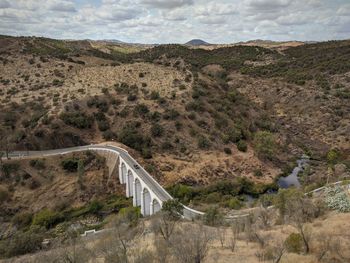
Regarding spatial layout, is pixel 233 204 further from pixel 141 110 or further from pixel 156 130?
pixel 141 110

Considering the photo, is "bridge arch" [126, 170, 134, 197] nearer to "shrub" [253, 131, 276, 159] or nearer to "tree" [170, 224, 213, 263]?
"shrub" [253, 131, 276, 159]

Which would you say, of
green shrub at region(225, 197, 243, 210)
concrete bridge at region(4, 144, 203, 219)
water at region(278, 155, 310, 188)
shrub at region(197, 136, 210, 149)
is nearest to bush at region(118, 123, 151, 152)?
concrete bridge at region(4, 144, 203, 219)

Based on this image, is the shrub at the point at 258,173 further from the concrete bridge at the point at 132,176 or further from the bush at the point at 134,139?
the concrete bridge at the point at 132,176

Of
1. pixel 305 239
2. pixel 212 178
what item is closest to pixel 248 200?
pixel 212 178

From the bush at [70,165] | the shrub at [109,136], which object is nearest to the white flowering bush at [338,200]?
the bush at [70,165]

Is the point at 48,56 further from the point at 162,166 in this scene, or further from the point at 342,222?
the point at 342,222
